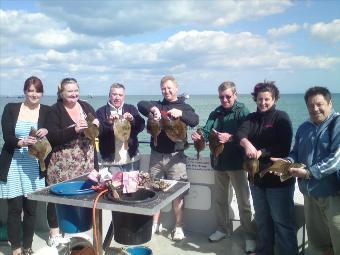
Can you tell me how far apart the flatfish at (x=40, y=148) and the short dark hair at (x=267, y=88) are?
2.55m

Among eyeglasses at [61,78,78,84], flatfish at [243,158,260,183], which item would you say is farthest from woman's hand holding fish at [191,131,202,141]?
eyeglasses at [61,78,78,84]

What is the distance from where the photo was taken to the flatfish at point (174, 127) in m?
4.81

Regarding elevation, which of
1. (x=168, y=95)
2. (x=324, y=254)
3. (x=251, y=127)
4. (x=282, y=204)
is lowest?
(x=324, y=254)

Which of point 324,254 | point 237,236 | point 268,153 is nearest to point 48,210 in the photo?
point 237,236

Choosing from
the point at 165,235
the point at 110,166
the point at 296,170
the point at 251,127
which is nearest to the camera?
the point at 296,170

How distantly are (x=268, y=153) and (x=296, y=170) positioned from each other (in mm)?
617

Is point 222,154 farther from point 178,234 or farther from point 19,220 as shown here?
point 19,220

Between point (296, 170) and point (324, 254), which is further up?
point (296, 170)

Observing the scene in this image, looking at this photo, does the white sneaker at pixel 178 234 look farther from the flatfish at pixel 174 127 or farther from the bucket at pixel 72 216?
the bucket at pixel 72 216

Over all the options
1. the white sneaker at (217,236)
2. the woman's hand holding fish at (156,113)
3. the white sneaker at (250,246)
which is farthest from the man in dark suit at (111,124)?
the white sneaker at (250,246)

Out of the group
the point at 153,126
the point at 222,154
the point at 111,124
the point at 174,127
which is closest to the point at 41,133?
the point at 111,124

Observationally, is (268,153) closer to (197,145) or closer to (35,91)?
(197,145)

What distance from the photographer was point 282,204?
168 inches

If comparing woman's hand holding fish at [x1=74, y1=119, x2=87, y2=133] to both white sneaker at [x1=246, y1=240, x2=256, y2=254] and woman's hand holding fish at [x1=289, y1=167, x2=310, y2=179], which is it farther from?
white sneaker at [x1=246, y1=240, x2=256, y2=254]
